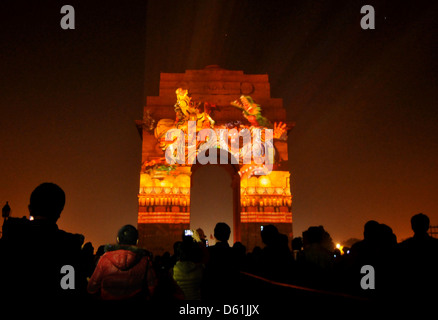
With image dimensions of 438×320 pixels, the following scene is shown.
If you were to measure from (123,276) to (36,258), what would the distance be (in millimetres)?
2083

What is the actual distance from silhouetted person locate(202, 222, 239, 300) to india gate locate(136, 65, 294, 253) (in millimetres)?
17964

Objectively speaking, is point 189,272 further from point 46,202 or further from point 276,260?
point 46,202

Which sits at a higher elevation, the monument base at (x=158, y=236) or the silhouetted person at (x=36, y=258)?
the silhouetted person at (x=36, y=258)

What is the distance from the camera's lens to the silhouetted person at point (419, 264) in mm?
3371

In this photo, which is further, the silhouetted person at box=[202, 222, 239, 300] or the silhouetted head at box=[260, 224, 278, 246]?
the silhouetted head at box=[260, 224, 278, 246]

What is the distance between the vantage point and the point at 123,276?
14.6 ft

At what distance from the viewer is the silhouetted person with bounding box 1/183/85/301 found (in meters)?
2.48

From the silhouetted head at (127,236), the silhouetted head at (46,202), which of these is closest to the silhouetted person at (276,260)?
the silhouetted head at (127,236)

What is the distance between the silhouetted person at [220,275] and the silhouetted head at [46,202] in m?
2.34

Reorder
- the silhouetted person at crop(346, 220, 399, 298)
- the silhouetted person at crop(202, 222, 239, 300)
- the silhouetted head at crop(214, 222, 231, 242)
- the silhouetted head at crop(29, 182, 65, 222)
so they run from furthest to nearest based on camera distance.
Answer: the silhouetted head at crop(214, 222, 231, 242) < the silhouetted person at crop(202, 222, 239, 300) < the silhouetted person at crop(346, 220, 399, 298) < the silhouetted head at crop(29, 182, 65, 222)

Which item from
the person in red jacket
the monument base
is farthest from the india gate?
the person in red jacket

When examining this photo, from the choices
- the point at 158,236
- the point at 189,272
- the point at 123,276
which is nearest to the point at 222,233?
the point at 189,272

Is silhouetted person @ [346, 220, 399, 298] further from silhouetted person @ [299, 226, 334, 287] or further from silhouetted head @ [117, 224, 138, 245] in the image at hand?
silhouetted head @ [117, 224, 138, 245]

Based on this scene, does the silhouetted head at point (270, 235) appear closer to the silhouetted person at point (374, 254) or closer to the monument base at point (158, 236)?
the silhouetted person at point (374, 254)
